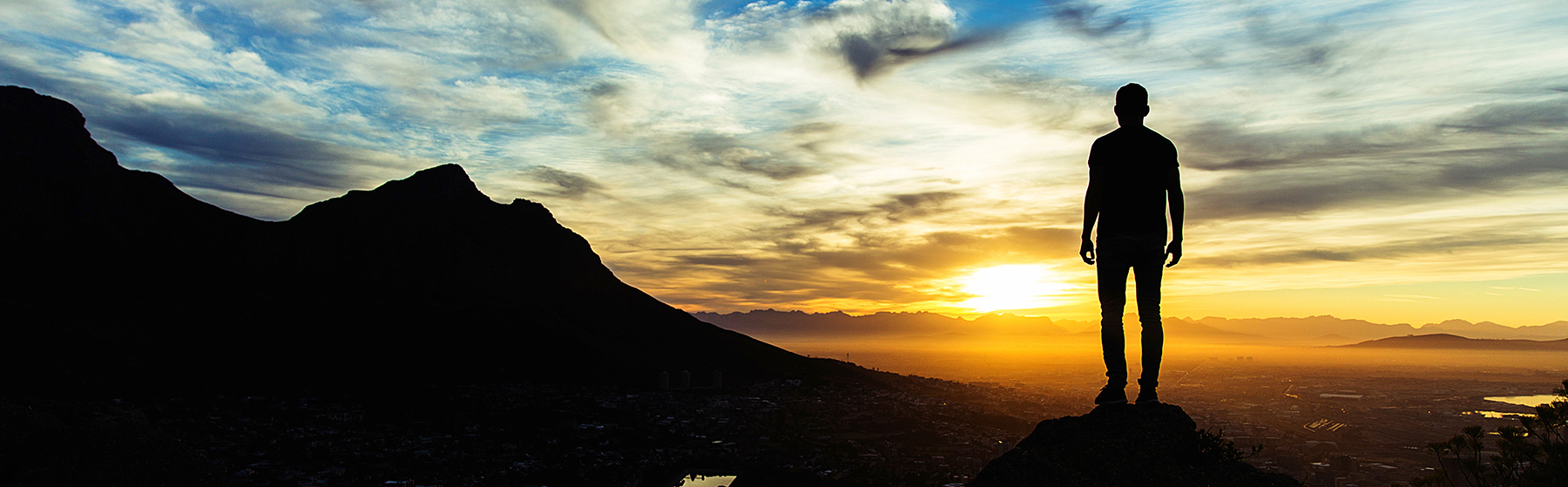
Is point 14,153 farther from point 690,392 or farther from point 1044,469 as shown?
point 1044,469

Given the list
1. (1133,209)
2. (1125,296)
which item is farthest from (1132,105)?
(1125,296)

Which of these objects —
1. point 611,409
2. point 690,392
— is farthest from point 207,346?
point 690,392

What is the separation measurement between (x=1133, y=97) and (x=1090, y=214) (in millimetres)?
1556

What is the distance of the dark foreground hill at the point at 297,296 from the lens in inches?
2682

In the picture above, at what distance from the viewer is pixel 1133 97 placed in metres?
9.24

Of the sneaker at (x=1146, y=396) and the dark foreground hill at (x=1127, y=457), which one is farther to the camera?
the sneaker at (x=1146, y=396)

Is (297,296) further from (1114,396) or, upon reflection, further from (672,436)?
(1114,396)

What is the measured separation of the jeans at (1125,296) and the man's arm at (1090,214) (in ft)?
0.52

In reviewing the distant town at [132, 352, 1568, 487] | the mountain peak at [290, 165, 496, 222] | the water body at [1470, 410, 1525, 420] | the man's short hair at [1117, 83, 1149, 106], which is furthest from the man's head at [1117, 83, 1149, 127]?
the water body at [1470, 410, 1525, 420]

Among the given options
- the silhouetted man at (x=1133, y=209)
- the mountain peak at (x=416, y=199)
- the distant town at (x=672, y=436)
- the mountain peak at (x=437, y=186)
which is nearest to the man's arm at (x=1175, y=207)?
the silhouetted man at (x=1133, y=209)

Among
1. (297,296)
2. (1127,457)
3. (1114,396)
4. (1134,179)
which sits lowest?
(297,296)

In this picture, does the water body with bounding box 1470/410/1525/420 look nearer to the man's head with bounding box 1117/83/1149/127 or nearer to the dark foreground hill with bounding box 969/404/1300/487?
the dark foreground hill with bounding box 969/404/1300/487

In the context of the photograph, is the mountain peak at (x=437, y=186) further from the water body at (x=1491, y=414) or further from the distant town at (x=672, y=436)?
the water body at (x=1491, y=414)

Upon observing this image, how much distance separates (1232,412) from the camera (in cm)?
10156
